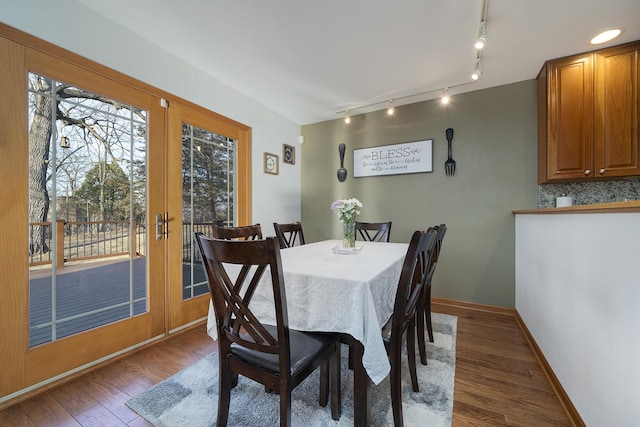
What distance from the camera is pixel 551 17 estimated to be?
5.89ft

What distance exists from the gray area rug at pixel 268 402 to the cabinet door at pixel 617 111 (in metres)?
2.15

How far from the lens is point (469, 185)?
2908 mm

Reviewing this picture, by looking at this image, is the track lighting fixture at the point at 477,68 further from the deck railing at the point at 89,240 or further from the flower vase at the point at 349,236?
the deck railing at the point at 89,240

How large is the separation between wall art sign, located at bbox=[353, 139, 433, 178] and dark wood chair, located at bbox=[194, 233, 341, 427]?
2523 millimetres

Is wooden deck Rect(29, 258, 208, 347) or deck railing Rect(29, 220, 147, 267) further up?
deck railing Rect(29, 220, 147, 267)

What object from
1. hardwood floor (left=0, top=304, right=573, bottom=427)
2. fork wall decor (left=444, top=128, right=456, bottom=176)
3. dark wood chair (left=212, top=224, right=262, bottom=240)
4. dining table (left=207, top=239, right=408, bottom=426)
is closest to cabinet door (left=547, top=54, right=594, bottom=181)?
fork wall decor (left=444, top=128, right=456, bottom=176)

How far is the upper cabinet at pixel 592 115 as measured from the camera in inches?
81.4

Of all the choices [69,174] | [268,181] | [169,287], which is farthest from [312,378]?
[268,181]

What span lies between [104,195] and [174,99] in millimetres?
1013

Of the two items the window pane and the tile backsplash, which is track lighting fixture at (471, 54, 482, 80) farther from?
the window pane

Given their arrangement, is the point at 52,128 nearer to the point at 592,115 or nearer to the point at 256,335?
the point at 256,335

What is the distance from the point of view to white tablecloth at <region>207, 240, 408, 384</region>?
105cm

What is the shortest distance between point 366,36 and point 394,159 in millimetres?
1596

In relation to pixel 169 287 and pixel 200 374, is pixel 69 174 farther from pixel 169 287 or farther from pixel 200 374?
pixel 200 374
